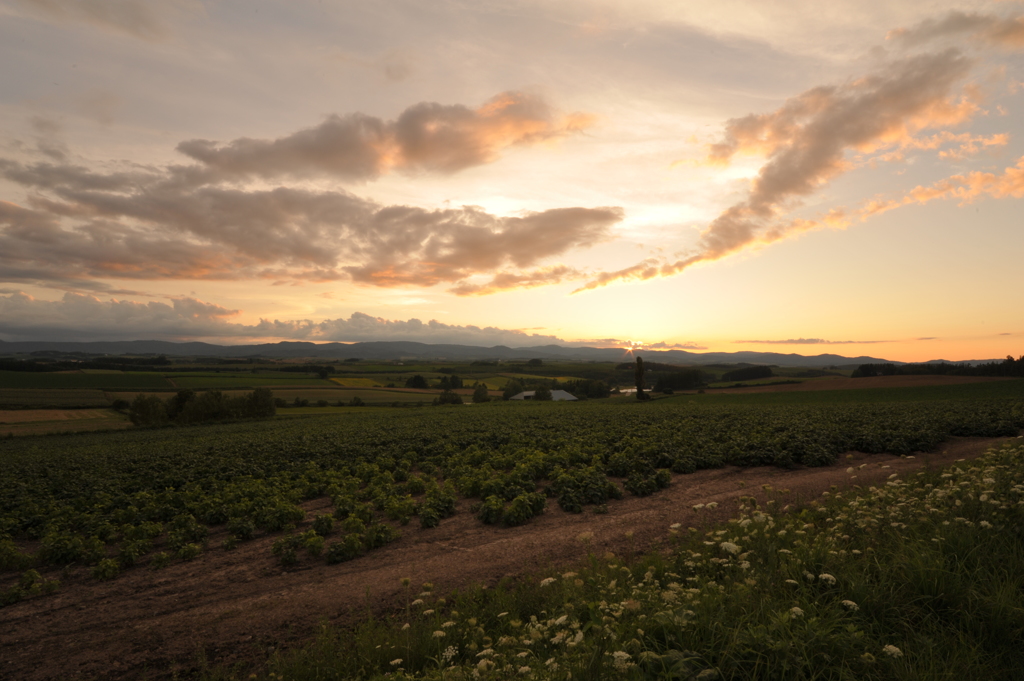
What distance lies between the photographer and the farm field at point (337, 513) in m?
9.38

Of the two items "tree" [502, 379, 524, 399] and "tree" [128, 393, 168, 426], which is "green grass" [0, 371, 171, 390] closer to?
"tree" [128, 393, 168, 426]

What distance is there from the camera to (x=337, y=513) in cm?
1486

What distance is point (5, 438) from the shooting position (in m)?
48.7

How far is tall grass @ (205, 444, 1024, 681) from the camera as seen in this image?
4234mm

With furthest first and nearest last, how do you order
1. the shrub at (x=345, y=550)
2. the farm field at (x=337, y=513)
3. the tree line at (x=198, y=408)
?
the tree line at (x=198, y=408) < the shrub at (x=345, y=550) < the farm field at (x=337, y=513)

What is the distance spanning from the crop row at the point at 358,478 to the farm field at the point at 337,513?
8 cm

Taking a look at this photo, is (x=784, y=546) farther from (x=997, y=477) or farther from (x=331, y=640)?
(x=331, y=640)

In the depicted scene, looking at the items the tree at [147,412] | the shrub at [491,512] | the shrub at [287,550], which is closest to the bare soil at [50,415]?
the tree at [147,412]

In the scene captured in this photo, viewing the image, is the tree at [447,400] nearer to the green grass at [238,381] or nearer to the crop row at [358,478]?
the green grass at [238,381]

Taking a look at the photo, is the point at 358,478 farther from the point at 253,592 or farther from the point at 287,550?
the point at 253,592

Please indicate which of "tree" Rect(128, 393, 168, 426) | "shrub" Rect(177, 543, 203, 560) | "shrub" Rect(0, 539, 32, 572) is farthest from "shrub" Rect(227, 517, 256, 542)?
"tree" Rect(128, 393, 168, 426)

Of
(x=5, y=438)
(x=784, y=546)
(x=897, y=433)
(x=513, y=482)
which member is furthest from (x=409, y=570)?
(x=5, y=438)

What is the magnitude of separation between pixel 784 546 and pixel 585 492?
26.8ft

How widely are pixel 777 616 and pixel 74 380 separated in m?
143
